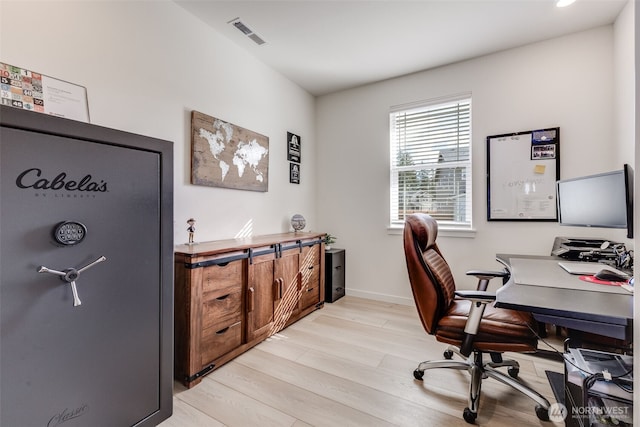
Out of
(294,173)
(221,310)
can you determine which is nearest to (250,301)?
(221,310)

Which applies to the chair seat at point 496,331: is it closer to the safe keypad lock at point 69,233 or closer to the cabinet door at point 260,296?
the cabinet door at point 260,296

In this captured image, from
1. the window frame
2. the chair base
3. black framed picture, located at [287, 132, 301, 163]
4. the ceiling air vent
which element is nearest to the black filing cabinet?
the window frame

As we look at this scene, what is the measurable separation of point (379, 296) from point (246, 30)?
3.19 m

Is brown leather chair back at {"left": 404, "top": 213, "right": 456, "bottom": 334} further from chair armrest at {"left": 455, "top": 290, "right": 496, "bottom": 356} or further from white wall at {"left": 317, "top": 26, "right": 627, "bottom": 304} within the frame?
white wall at {"left": 317, "top": 26, "right": 627, "bottom": 304}

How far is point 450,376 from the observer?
1.81 metres

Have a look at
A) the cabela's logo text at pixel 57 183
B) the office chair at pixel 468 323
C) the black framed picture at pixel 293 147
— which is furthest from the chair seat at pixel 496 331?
the black framed picture at pixel 293 147

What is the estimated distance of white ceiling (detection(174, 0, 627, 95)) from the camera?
214cm

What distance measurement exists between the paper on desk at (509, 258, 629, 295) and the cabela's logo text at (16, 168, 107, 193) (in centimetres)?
202

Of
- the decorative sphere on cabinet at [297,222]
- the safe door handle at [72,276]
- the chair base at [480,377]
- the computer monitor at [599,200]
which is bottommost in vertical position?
the chair base at [480,377]

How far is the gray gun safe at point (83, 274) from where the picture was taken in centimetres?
97

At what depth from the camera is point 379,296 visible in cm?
340

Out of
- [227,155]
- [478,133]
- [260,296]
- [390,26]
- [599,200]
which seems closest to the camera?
[599,200]

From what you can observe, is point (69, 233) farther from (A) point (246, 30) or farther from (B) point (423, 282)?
(A) point (246, 30)

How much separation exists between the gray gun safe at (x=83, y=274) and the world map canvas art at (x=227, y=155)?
879mm
